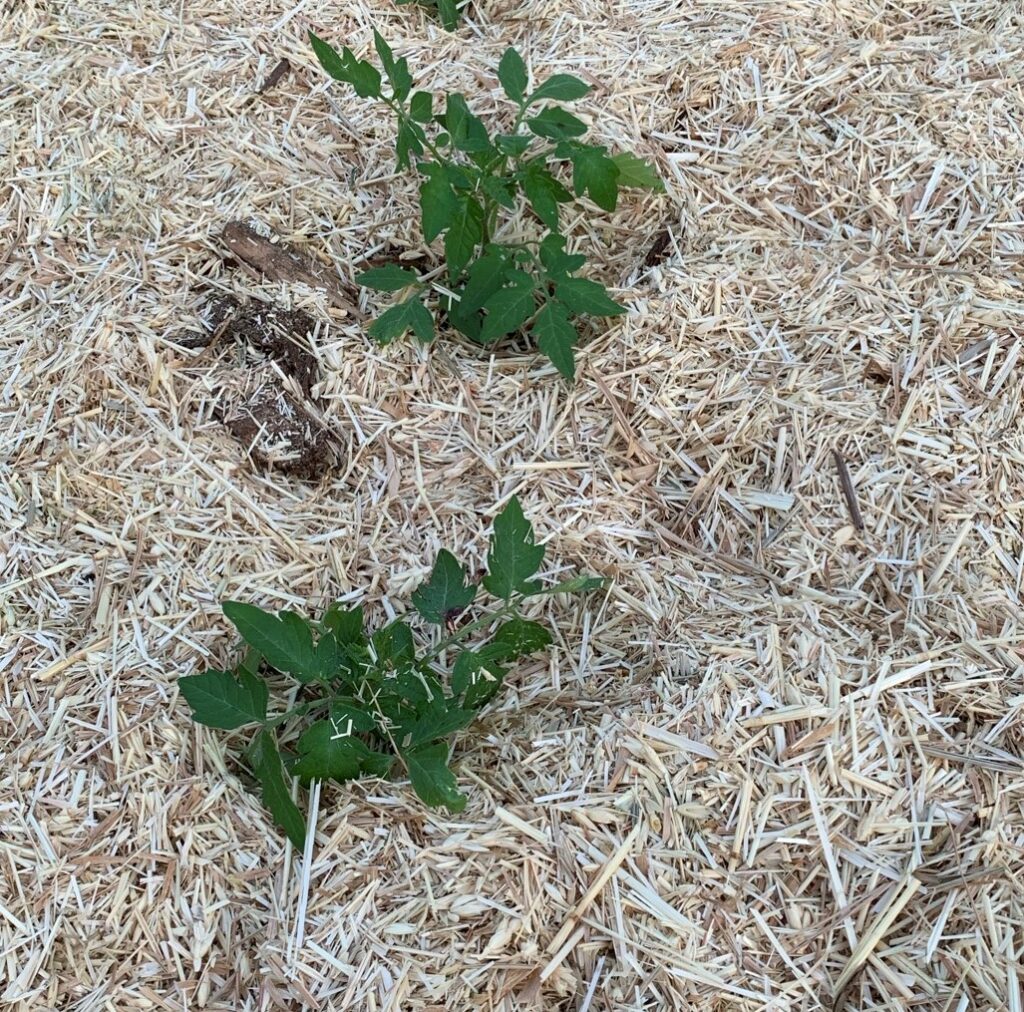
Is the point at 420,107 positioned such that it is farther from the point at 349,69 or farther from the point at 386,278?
the point at 386,278

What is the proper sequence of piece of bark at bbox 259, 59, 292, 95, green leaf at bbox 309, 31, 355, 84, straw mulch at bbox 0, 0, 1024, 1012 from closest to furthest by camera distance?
1. straw mulch at bbox 0, 0, 1024, 1012
2. green leaf at bbox 309, 31, 355, 84
3. piece of bark at bbox 259, 59, 292, 95

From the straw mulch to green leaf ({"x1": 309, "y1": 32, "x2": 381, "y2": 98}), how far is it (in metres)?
0.41

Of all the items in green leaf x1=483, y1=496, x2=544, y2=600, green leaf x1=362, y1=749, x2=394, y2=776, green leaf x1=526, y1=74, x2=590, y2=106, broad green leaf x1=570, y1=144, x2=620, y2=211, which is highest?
green leaf x1=526, y1=74, x2=590, y2=106

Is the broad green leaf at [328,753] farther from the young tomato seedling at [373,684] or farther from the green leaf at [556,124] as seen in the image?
the green leaf at [556,124]

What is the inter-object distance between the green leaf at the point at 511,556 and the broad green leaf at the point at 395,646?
160mm

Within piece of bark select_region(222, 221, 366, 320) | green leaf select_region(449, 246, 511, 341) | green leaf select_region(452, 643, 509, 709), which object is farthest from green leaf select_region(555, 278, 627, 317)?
green leaf select_region(452, 643, 509, 709)

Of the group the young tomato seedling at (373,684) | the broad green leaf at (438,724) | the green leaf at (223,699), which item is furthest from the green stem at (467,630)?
the green leaf at (223,699)

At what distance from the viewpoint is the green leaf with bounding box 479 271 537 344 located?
2055 mm

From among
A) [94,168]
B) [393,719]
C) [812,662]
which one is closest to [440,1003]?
[393,719]

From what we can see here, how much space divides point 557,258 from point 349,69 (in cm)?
54

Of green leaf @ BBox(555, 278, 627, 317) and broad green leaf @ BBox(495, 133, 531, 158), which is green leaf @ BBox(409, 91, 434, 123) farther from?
green leaf @ BBox(555, 278, 627, 317)

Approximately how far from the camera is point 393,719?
1.68 m

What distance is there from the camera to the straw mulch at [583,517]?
1.51 m

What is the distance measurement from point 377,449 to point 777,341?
0.87 metres
